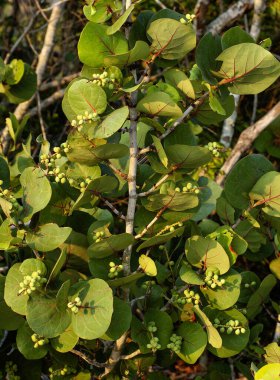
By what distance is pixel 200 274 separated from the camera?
1.43 meters

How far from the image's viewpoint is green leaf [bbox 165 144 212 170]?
132 centimetres

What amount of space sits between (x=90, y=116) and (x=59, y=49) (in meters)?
2.30

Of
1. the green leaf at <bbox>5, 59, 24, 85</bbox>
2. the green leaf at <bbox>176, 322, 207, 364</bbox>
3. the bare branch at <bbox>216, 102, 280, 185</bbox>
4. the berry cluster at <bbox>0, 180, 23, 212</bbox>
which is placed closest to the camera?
the berry cluster at <bbox>0, 180, 23, 212</bbox>

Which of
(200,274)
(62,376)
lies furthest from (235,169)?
(62,376)

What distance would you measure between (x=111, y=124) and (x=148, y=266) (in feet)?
1.06

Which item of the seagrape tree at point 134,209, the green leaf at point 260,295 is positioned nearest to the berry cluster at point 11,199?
the seagrape tree at point 134,209

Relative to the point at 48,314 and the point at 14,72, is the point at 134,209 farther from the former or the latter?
the point at 14,72

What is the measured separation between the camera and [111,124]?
1.24 metres

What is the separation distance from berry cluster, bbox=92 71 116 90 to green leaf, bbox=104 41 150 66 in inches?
1.1

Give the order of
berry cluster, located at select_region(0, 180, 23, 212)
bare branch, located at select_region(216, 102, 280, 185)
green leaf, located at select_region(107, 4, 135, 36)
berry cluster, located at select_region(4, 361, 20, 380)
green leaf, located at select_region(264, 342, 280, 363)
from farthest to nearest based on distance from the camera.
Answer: bare branch, located at select_region(216, 102, 280, 185)
berry cluster, located at select_region(4, 361, 20, 380)
green leaf, located at select_region(264, 342, 280, 363)
berry cluster, located at select_region(0, 180, 23, 212)
green leaf, located at select_region(107, 4, 135, 36)

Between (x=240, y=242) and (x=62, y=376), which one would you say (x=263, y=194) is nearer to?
(x=240, y=242)

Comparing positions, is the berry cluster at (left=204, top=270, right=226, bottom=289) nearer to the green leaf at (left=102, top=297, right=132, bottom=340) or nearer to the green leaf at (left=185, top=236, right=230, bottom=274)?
the green leaf at (left=185, top=236, right=230, bottom=274)

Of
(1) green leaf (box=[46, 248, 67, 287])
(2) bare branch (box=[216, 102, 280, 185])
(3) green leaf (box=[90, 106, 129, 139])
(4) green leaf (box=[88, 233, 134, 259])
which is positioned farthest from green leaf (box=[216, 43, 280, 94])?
(2) bare branch (box=[216, 102, 280, 185])

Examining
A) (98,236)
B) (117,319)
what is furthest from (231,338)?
(98,236)
